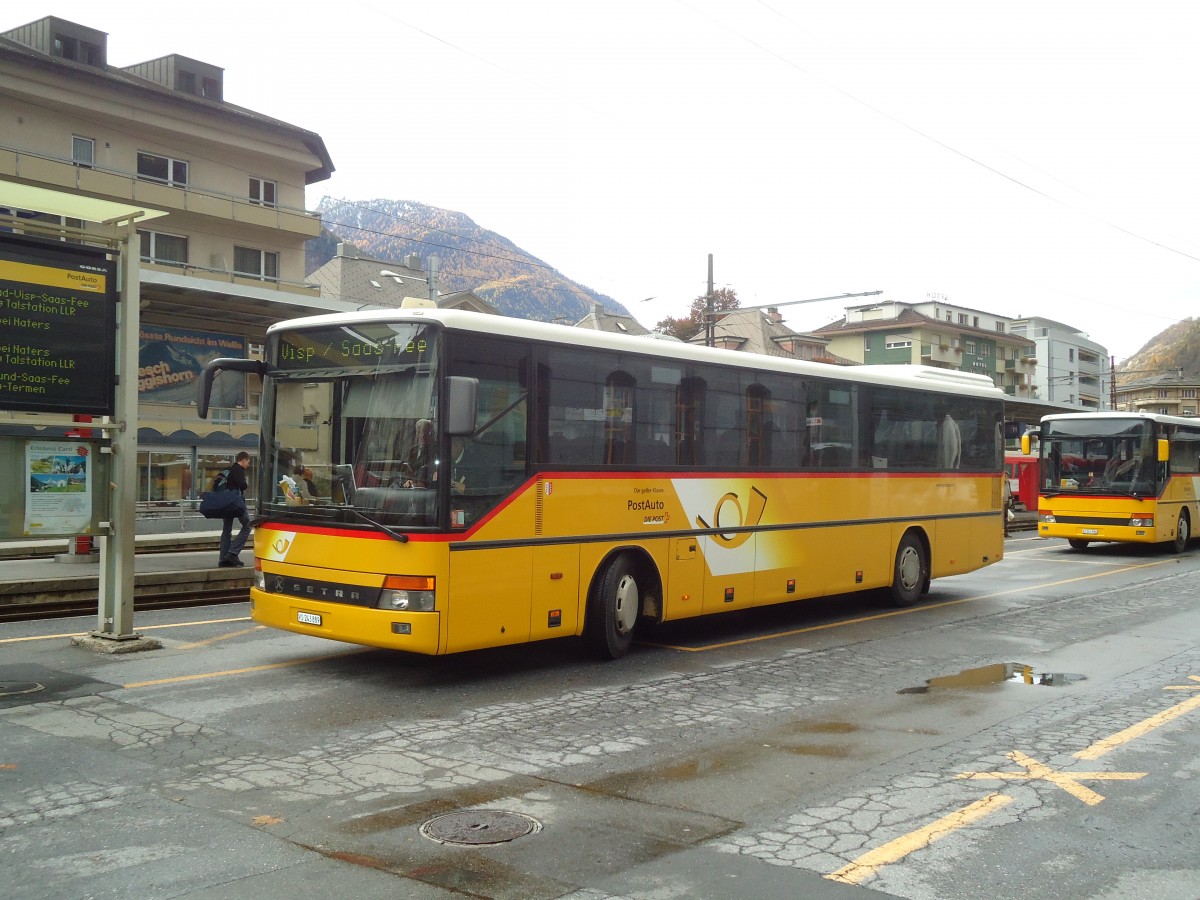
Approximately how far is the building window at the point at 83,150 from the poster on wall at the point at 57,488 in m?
30.4

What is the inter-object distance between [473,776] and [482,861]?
4.65 ft

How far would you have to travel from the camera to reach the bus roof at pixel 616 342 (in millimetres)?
8844

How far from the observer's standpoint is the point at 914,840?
5250 mm

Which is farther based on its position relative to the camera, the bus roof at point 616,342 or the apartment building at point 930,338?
the apartment building at point 930,338

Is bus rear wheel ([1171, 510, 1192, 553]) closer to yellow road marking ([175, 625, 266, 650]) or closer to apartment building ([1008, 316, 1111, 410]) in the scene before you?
yellow road marking ([175, 625, 266, 650])

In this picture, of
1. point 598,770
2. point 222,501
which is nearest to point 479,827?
point 598,770

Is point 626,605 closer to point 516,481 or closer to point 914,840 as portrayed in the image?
point 516,481

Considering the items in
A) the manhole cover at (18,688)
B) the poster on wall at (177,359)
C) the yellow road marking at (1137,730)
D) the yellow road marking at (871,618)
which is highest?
the poster on wall at (177,359)

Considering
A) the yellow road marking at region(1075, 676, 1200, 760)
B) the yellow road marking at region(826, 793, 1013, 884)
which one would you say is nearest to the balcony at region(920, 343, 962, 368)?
the yellow road marking at region(1075, 676, 1200, 760)

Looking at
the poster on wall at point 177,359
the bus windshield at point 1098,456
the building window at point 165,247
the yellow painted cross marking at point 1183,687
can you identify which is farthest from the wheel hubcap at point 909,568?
the building window at point 165,247

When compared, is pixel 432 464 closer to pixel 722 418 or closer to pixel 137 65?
pixel 722 418

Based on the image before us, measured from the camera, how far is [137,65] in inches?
1743

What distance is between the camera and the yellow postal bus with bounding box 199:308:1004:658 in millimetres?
8570

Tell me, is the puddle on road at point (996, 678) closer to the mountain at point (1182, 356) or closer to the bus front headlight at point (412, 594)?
the bus front headlight at point (412, 594)
